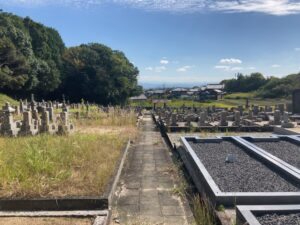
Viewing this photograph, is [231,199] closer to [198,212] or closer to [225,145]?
[198,212]

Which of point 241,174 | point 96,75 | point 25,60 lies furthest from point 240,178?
point 96,75

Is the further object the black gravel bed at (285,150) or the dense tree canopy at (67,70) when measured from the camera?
the dense tree canopy at (67,70)

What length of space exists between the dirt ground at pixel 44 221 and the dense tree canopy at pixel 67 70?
114 feet

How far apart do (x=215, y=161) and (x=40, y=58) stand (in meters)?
41.5

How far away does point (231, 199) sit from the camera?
501 centimetres

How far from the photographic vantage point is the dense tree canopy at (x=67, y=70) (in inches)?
1529

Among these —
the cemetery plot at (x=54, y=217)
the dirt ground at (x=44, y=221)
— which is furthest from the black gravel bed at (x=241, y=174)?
the dirt ground at (x=44, y=221)

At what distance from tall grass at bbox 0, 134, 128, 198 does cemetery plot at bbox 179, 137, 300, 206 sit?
1867mm

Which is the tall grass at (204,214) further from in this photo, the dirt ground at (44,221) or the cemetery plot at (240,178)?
the dirt ground at (44,221)

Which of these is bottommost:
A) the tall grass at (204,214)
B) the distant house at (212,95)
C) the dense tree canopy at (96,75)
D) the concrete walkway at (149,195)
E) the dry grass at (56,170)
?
the distant house at (212,95)

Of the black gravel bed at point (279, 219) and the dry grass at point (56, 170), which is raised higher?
the dry grass at point (56, 170)

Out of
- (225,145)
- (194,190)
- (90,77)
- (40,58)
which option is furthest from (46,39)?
(194,190)

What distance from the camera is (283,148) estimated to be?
379 inches

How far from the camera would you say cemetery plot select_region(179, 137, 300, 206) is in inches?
196
